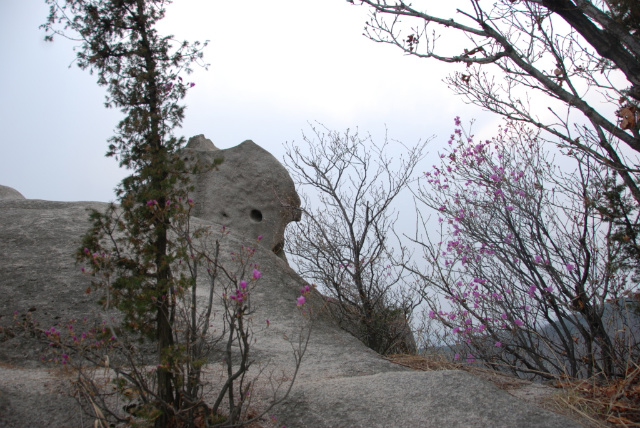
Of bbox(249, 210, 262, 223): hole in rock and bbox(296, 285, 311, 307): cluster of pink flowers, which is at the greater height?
bbox(249, 210, 262, 223): hole in rock

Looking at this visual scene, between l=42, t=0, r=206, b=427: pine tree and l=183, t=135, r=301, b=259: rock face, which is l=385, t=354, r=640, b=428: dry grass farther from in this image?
l=183, t=135, r=301, b=259: rock face

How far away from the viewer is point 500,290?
16.9 ft

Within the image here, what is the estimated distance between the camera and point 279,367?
4.21 meters

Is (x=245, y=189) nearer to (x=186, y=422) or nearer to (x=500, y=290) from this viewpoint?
(x=500, y=290)

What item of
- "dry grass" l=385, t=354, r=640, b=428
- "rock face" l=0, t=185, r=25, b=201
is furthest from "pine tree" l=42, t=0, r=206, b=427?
"rock face" l=0, t=185, r=25, b=201

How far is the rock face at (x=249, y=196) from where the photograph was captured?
9.00 meters

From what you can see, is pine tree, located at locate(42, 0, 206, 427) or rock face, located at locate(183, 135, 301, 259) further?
rock face, located at locate(183, 135, 301, 259)

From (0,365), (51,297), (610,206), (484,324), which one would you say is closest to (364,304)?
(484,324)

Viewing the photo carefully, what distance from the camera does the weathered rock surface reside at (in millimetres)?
3082

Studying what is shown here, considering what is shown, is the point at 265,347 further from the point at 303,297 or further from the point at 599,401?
the point at 599,401

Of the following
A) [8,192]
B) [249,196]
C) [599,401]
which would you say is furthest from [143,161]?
[8,192]

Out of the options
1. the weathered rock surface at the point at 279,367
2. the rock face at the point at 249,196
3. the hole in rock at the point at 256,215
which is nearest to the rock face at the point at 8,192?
the weathered rock surface at the point at 279,367

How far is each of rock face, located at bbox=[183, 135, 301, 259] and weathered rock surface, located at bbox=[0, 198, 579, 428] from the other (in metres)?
1.70

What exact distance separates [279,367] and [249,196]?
531 cm
